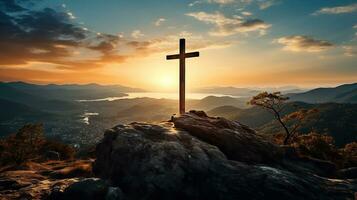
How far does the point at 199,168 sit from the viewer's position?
16.6 metres

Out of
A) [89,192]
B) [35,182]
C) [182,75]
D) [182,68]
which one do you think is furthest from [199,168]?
[182,68]

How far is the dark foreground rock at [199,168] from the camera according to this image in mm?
15453

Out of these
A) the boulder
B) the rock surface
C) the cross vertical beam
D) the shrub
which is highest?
the cross vertical beam

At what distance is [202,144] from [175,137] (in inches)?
80.4

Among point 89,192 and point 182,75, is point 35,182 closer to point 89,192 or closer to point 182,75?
point 89,192

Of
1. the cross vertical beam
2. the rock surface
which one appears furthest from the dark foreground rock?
the cross vertical beam

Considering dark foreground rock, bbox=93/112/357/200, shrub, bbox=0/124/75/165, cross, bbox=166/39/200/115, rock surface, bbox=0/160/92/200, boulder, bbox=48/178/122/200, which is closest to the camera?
dark foreground rock, bbox=93/112/357/200

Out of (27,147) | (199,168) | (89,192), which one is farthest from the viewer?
(27,147)

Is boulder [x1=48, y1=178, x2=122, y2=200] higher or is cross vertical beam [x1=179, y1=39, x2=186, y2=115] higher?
cross vertical beam [x1=179, y1=39, x2=186, y2=115]

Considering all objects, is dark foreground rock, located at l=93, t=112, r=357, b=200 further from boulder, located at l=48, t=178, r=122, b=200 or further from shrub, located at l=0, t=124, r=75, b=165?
shrub, located at l=0, t=124, r=75, b=165

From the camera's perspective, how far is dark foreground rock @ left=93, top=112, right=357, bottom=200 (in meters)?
15.5

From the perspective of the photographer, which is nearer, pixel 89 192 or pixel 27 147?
pixel 89 192

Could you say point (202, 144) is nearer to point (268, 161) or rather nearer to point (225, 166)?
point (225, 166)

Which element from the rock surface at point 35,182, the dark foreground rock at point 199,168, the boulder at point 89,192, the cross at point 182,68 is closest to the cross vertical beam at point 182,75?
the cross at point 182,68
